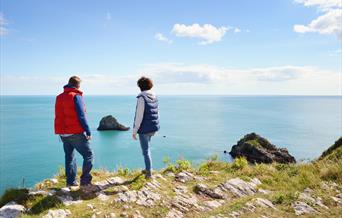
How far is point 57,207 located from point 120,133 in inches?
4035

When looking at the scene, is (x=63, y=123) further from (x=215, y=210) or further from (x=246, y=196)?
(x=246, y=196)

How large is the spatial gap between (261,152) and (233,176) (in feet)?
180

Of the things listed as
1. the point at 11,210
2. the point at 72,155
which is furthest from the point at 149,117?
the point at 11,210

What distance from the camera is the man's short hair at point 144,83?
785cm

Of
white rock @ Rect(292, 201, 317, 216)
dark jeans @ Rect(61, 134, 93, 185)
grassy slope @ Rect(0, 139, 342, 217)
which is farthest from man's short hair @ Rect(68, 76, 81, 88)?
white rock @ Rect(292, 201, 317, 216)

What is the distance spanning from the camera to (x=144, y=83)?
7.86 metres

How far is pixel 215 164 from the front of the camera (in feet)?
35.2

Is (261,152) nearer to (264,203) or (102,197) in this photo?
(264,203)

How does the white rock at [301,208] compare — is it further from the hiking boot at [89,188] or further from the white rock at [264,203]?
the hiking boot at [89,188]

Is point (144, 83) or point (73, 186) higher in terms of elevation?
point (144, 83)

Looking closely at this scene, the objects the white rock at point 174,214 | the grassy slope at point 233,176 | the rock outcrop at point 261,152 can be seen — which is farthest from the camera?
the rock outcrop at point 261,152

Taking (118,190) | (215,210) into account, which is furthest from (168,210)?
(118,190)

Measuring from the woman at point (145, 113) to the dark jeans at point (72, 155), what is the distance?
1305mm

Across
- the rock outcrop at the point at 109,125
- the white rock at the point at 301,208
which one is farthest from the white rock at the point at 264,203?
the rock outcrop at the point at 109,125
